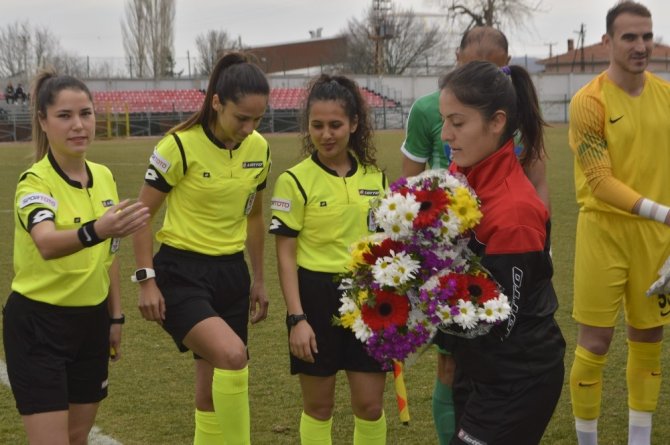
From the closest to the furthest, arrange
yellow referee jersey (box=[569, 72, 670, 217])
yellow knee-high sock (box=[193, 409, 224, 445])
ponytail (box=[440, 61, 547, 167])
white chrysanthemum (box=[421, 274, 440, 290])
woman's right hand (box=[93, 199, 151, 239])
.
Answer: white chrysanthemum (box=[421, 274, 440, 290]) → ponytail (box=[440, 61, 547, 167]) → woman's right hand (box=[93, 199, 151, 239]) → yellow knee-high sock (box=[193, 409, 224, 445]) → yellow referee jersey (box=[569, 72, 670, 217])

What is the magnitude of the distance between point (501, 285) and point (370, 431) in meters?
1.54

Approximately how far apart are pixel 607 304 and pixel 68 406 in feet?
8.01

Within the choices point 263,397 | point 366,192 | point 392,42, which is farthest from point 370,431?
point 392,42

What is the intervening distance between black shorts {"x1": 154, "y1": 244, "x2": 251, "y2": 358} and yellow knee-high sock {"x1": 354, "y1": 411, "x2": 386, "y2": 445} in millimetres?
702

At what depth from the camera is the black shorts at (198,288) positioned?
13.5ft

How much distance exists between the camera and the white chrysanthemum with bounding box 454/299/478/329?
2715mm

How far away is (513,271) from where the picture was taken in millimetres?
2760

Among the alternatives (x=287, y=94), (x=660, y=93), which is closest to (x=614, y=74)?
(x=660, y=93)

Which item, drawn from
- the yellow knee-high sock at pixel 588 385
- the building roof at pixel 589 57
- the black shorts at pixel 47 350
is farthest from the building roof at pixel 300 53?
the black shorts at pixel 47 350

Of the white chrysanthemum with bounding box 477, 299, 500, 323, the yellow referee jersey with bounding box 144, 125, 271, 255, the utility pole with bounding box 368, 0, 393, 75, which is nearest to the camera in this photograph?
the white chrysanthemum with bounding box 477, 299, 500, 323

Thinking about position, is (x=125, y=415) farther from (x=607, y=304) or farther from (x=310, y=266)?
(x=607, y=304)

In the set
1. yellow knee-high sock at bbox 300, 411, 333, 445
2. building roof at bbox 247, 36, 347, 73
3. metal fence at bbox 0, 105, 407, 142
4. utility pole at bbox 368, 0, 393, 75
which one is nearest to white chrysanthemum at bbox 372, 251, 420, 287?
yellow knee-high sock at bbox 300, 411, 333, 445

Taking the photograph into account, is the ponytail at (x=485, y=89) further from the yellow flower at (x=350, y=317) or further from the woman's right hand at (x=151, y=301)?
the woman's right hand at (x=151, y=301)

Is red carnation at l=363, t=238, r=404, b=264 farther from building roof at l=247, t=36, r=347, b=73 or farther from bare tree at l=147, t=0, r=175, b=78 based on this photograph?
building roof at l=247, t=36, r=347, b=73
